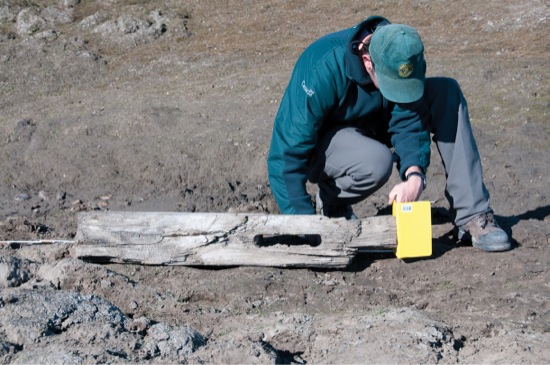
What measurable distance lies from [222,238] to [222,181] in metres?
2.05

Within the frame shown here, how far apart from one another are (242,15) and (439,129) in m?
7.37

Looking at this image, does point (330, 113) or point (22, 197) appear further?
point (22, 197)

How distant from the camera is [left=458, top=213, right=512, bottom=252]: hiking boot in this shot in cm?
481

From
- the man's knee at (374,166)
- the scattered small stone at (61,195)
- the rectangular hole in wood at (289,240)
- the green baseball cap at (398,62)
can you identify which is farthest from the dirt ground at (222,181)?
the green baseball cap at (398,62)

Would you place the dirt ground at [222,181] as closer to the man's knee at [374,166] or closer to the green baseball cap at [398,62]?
the man's knee at [374,166]

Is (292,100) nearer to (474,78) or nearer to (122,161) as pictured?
(122,161)

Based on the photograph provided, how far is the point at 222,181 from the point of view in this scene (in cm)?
659

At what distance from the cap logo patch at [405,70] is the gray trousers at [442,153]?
0.61m

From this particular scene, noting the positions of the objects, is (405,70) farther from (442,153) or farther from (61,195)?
(61,195)

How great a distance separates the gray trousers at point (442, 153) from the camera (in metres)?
4.62

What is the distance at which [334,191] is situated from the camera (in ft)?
16.5

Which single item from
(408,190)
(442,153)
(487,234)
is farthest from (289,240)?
(487,234)

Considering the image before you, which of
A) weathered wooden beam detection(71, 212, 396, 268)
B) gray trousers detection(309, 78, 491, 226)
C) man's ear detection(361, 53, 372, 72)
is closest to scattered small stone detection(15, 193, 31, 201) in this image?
weathered wooden beam detection(71, 212, 396, 268)

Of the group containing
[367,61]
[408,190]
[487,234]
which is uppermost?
[367,61]
